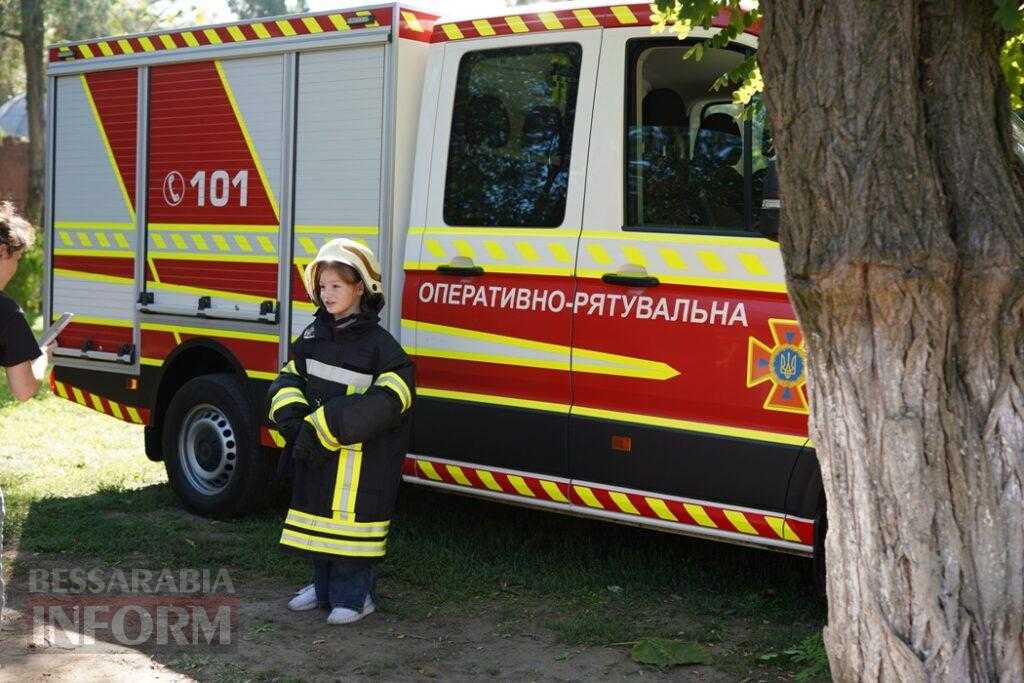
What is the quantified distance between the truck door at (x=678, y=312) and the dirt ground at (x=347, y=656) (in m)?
0.67

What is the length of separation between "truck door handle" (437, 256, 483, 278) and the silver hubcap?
63.9 inches

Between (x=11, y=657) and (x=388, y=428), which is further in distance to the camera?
(x=388, y=428)

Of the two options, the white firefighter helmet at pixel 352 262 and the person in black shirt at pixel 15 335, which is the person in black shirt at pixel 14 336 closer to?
the person in black shirt at pixel 15 335

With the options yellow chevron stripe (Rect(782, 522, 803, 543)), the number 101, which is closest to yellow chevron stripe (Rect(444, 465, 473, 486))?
yellow chevron stripe (Rect(782, 522, 803, 543))

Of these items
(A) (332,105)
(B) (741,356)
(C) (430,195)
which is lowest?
(B) (741,356)

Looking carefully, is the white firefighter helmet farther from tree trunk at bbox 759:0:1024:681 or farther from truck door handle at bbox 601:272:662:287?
tree trunk at bbox 759:0:1024:681

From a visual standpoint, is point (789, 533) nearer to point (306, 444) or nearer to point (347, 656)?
point (347, 656)

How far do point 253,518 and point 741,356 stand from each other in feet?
9.65

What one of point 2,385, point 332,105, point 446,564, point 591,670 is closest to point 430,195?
point 332,105

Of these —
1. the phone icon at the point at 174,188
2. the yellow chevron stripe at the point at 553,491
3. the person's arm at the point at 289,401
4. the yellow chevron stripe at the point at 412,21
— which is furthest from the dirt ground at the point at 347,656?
the yellow chevron stripe at the point at 412,21

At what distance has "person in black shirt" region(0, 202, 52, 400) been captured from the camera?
405cm

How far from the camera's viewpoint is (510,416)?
Answer: 18.2 ft

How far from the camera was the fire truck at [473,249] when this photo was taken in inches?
197

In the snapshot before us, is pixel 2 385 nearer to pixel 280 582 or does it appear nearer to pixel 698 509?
pixel 280 582
